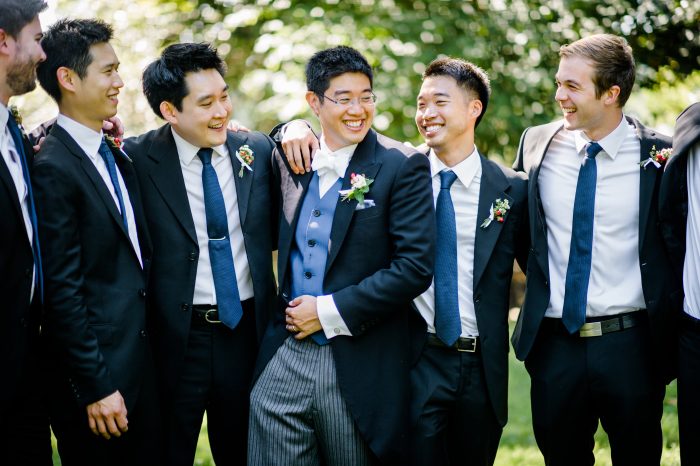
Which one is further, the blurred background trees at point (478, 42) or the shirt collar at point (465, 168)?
the blurred background trees at point (478, 42)

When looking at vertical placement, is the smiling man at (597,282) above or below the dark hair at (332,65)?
below

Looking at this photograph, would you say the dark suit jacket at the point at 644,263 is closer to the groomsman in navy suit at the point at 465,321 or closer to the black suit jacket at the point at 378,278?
the groomsman in navy suit at the point at 465,321

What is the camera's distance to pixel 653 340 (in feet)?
14.4

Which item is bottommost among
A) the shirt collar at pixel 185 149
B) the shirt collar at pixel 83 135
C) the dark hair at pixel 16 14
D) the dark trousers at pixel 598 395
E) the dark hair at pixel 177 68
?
the dark trousers at pixel 598 395

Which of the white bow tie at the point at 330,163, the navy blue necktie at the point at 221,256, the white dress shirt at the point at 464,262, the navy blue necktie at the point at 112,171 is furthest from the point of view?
the white dress shirt at the point at 464,262

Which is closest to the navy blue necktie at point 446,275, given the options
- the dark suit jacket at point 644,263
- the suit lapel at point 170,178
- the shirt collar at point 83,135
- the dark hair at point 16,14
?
the dark suit jacket at point 644,263

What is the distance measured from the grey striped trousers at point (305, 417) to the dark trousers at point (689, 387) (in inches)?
66.8

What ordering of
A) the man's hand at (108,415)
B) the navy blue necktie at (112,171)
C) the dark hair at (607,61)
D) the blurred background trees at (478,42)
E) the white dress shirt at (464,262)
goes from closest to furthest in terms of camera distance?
1. the man's hand at (108,415)
2. the navy blue necktie at (112,171)
3. the white dress shirt at (464,262)
4. the dark hair at (607,61)
5. the blurred background trees at (478,42)

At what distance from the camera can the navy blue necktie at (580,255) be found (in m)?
4.43

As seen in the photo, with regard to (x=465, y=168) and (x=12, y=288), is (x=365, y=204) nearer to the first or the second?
(x=465, y=168)

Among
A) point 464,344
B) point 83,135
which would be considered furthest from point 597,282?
point 83,135

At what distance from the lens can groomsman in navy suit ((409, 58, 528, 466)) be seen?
434cm

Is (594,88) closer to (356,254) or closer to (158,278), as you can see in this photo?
(356,254)

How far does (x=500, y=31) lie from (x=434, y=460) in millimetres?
6960
